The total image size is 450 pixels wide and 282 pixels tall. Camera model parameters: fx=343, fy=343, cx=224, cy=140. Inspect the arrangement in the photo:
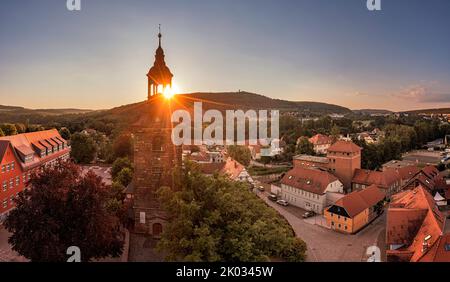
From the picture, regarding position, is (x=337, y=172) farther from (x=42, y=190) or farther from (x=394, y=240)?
(x=42, y=190)

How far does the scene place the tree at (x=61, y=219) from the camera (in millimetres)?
7957

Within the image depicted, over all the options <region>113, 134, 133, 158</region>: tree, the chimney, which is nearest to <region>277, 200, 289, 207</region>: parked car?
the chimney

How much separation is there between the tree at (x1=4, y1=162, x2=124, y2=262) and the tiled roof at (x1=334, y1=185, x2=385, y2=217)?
12152 mm

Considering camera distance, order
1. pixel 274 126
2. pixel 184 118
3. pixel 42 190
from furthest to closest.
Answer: pixel 274 126 < pixel 184 118 < pixel 42 190

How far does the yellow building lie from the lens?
16.9 metres

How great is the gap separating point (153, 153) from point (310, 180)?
13301 millimetres

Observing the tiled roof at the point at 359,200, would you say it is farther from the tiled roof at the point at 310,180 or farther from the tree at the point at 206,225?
the tree at the point at 206,225

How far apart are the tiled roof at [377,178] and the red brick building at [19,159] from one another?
1930 cm

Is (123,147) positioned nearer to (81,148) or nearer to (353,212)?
(81,148)

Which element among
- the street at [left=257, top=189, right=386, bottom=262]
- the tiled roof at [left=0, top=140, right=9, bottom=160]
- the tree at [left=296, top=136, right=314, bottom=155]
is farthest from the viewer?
the tree at [left=296, top=136, right=314, bottom=155]

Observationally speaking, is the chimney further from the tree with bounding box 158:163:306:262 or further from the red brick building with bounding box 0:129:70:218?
the red brick building with bounding box 0:129:70:218
